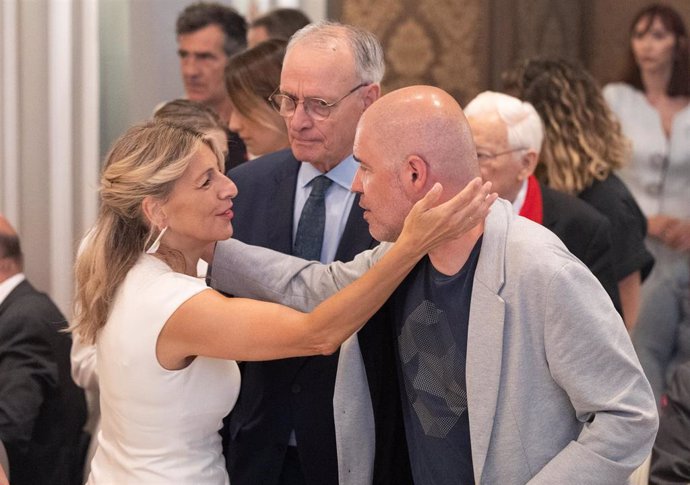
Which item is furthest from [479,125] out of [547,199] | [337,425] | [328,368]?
[337,425]

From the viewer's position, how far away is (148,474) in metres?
2.35

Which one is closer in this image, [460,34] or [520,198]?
[520,198]

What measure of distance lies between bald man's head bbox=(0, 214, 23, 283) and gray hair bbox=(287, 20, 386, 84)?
4.44 ft

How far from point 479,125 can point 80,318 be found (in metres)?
1.51

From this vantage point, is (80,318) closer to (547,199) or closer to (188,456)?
(188,456)

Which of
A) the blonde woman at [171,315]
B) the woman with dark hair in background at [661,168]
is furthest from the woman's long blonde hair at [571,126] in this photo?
the blonde woman at [171,315]

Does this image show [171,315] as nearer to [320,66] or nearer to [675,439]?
[320,66]

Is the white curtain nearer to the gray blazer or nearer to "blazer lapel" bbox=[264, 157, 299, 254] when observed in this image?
"blazer lapel" bbox=[264, 157, 299, 254]

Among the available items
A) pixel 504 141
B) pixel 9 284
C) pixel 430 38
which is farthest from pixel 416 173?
pixel 430 38

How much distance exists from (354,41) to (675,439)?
1.25 metres

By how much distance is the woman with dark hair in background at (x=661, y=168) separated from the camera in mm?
4602

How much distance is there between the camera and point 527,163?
3.58 metres

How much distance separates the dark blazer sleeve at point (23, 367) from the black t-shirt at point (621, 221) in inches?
70.5

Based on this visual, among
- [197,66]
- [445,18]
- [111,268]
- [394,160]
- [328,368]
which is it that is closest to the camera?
[394,160]
